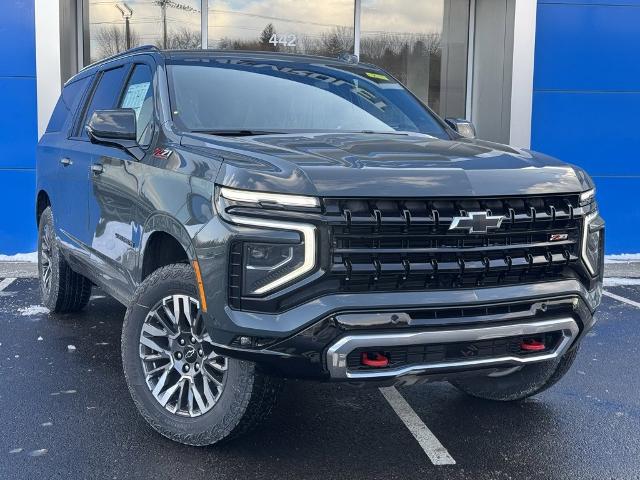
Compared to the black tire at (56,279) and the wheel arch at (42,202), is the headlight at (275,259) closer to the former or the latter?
the black tire at (56,279)

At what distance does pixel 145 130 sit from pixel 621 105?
7867 millimetres

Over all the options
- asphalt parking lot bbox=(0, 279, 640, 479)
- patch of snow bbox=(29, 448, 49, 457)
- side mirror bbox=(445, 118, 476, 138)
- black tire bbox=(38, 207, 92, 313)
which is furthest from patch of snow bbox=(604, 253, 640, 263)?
patch of snow bbox=(29, 448, 49, 457)

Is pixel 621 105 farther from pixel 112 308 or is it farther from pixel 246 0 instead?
pixel 112 308

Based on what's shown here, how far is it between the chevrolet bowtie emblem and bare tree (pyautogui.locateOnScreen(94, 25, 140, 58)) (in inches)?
333

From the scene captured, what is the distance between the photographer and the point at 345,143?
3.77 metres

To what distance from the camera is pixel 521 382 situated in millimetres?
4266

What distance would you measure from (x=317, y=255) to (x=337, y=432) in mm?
1370

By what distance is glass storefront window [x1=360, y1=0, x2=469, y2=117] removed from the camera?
11031mm

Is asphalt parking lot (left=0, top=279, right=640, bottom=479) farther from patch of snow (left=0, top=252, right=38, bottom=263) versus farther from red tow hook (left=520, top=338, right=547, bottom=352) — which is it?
patch of snow (left=0, top=252, right=38, bottom=263)

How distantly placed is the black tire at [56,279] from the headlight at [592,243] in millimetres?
4130

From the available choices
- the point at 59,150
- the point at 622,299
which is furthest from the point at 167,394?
the point at 622,299

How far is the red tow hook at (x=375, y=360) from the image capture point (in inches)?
123

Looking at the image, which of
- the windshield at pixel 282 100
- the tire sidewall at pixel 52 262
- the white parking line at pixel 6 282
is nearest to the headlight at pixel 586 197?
the windshield at pixel 282 100

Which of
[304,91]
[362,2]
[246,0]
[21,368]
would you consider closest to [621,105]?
[362,2]
